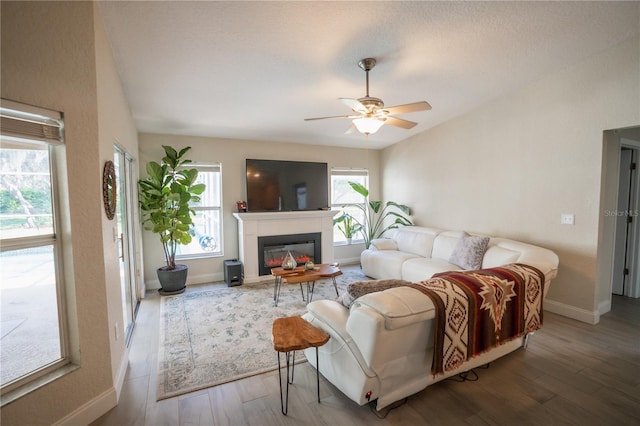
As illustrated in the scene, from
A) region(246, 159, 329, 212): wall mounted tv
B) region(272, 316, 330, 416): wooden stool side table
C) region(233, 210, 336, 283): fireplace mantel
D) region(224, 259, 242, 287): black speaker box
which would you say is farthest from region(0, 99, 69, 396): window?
region(246, 159, 329, 212): wall mounted tv

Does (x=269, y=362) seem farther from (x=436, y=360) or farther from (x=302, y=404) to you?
(x=436, y=360)

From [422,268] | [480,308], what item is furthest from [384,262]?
[480,308]

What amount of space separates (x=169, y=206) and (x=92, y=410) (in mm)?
2887

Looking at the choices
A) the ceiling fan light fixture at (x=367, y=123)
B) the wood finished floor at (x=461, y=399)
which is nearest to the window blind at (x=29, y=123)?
the wood finished floor at (x=461, y=399)

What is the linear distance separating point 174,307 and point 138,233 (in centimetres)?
121

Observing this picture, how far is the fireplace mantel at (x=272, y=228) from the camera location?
493 centimetres

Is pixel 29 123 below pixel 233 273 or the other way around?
the other way around

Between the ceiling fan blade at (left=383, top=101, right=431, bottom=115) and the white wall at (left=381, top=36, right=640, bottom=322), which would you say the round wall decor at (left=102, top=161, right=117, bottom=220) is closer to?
the ceiling fan blade at (left=383, top=101, right=431, bottom=115)

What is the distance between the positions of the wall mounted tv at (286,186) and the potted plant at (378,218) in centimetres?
82

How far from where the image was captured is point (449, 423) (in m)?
1.92

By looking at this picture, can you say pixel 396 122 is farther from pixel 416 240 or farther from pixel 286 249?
pixel 286 249

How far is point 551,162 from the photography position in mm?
3639

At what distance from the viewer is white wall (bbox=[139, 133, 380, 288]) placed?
464 cm

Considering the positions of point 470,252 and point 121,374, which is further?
point 470,252
